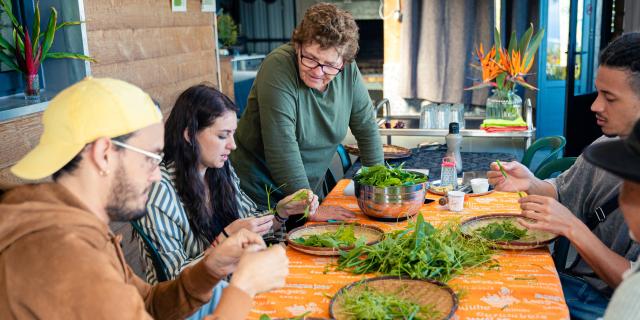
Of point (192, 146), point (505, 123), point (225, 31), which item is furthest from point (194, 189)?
point (225, 31)

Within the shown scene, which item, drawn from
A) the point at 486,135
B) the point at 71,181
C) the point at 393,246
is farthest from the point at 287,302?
the point at 486,135

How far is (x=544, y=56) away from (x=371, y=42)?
266cm

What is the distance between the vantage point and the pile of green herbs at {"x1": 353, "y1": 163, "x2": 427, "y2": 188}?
238 centimetres

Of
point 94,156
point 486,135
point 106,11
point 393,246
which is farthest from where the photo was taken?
point 486,135

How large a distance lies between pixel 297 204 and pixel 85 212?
1268 millimetres

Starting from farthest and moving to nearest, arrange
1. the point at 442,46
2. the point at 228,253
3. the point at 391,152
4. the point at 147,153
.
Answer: the point at 442,46 < the point at 391,152 < the point at 228,253 < the point at 147,153

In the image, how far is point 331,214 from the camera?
244 centimetres

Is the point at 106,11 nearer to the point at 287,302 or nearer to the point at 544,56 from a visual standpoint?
the point at 287,302

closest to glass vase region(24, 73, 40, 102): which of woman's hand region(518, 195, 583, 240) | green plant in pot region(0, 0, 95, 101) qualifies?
green plant in pot region(0, 0, 95, 101)

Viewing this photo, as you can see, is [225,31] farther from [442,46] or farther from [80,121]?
[80,121]

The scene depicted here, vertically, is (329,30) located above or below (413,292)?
above

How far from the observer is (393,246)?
77.0 inches

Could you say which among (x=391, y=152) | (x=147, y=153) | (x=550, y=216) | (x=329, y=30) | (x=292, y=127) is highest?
(x=329, y=30)

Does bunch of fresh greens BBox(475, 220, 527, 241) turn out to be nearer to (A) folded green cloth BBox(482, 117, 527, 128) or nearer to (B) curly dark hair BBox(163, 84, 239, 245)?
(B) curly dark hair BBox(163, 84, 239, 245)
